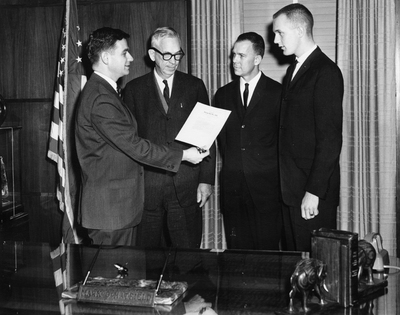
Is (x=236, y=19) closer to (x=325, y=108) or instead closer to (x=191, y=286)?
(x=325, y=108)

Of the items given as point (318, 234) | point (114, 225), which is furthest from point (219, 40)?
point (318, 234)

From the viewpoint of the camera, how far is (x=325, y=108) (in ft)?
10.7

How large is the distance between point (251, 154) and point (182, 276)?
1896mm

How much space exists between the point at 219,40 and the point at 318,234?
3154 millimetres

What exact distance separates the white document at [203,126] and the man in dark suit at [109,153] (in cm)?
21

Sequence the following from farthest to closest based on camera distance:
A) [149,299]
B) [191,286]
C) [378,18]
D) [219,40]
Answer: [219,40], [378,18], [191,286], [149,299]

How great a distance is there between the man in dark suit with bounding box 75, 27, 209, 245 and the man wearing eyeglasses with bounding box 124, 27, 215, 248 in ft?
1.73

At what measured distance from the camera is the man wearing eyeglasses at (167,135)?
382 centimetres

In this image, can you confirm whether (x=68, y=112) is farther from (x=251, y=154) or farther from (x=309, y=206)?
(x=309, y=206)

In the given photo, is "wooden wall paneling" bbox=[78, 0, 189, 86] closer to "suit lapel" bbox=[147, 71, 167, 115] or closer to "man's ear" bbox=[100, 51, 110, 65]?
"suit lapel" bbox=[147, 71, 167, 115]

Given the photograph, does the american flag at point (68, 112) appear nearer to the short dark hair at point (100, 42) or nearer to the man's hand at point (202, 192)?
the man's hand at point (202, 192)

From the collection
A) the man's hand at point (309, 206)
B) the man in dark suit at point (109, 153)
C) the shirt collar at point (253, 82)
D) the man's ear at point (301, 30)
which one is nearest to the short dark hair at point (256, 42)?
the shirt collar at point (253, 82)

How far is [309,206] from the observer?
10.9 feet

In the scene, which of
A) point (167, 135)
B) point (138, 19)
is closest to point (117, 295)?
point (167, 135)
